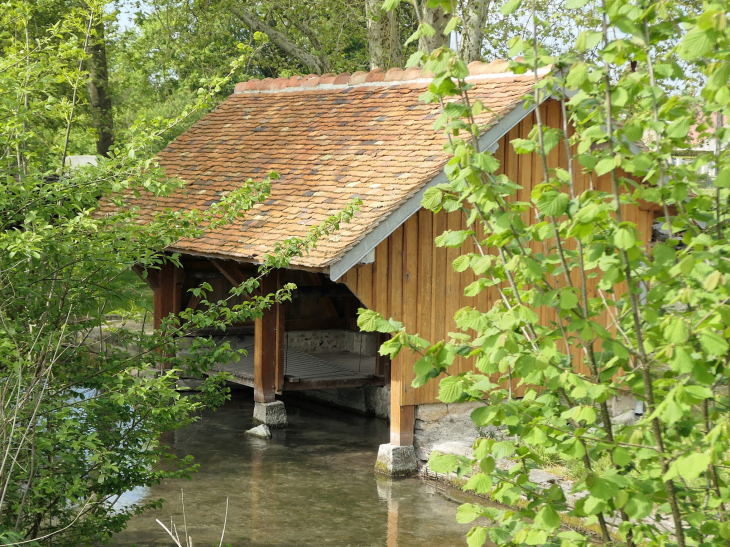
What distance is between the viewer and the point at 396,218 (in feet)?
28.1

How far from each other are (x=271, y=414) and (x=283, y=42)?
10279 millimetres

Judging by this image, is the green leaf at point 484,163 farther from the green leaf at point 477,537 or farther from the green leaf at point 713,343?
the green leaf at point 477,537

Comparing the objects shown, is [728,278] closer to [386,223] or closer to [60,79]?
[60,79]

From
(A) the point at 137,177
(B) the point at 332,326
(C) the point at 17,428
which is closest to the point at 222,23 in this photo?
(B) the point at 332,326

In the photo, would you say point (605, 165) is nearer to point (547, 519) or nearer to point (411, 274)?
point (547, 519)

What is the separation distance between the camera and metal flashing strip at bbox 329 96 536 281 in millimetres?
8266

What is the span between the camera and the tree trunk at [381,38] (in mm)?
15523

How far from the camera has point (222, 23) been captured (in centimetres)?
1872

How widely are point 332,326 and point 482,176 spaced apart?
451 inches

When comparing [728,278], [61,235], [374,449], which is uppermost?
[61,235]

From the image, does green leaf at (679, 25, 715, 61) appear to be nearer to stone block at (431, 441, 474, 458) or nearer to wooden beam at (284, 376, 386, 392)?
stone block at (431, 441, 474, 458)

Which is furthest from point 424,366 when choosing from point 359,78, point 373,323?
point 359,78

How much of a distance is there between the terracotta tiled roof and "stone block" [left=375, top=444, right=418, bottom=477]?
95.2 inches

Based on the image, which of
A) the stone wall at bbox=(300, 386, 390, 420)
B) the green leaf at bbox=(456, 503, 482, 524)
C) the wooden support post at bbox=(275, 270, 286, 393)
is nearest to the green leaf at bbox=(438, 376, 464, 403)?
the green leaf at bbox=(456, 503, 482, 524)
